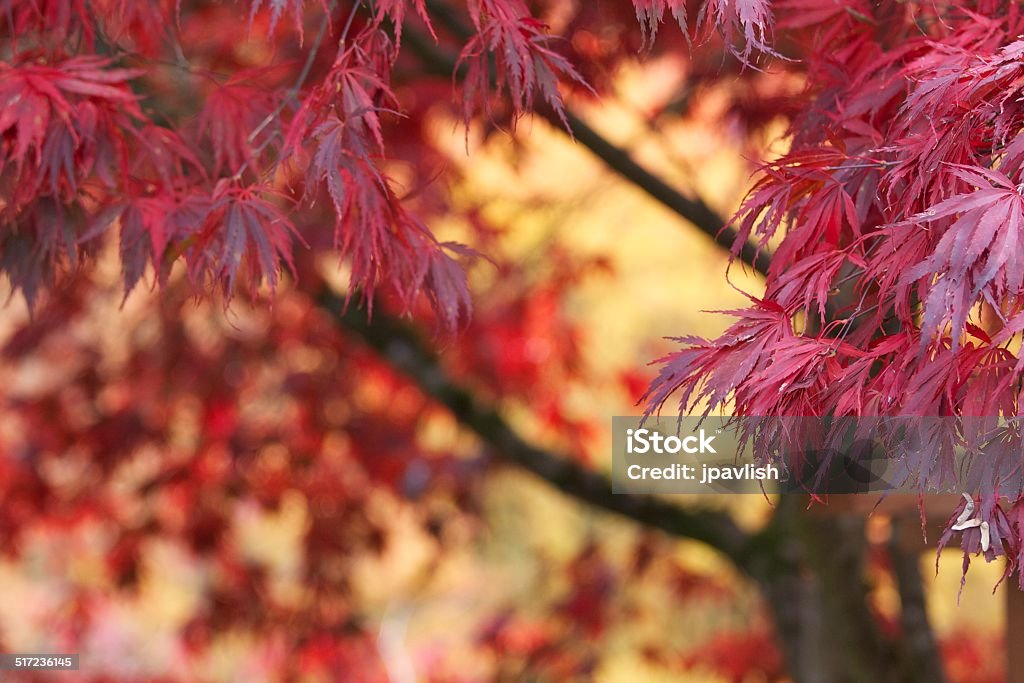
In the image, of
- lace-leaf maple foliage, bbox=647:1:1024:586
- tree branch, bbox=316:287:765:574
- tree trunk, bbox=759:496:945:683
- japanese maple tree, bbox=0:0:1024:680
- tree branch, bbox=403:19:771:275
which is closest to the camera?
lace-leaf maple foliage, bbox=647:1:1024:586

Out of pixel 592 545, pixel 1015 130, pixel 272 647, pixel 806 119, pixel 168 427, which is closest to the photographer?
pixel 1015 130

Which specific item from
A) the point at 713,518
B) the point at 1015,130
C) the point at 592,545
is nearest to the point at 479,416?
the point at 713,518

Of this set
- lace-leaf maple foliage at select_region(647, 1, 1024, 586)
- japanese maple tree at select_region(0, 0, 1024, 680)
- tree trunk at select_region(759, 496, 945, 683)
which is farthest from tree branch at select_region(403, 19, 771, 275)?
lace-leaf maple foliage at select_region(647, 1, 1024, 586)

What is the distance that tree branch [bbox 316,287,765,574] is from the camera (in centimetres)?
293

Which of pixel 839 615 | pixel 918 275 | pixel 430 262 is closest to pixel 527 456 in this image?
pixel 839 615

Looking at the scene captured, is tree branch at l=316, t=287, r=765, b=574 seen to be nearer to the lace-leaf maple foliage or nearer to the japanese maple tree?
the japanese maple tree

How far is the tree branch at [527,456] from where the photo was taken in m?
2.93

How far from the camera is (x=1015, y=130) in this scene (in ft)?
3.94

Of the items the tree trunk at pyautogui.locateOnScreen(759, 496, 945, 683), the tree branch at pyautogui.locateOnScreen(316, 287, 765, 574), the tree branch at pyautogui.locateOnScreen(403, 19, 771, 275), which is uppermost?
the tree branch at pyautogui.locateOnScreen(403, 19, 771, 275)

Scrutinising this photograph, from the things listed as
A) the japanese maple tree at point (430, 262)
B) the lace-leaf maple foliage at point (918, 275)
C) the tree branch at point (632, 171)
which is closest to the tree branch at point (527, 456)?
the japanese maple tree at point (430, 262)

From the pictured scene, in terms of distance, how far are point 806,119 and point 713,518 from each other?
1.54m

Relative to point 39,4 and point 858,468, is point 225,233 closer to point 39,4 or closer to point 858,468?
point 39,4

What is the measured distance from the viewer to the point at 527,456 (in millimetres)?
3014

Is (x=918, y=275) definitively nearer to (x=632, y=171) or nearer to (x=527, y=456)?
(x=632, y=171)
